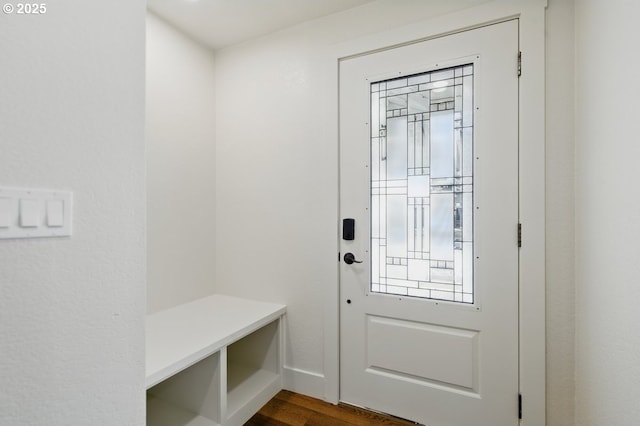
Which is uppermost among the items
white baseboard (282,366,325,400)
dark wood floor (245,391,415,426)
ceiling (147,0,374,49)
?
ceiling (147,0,374,49)

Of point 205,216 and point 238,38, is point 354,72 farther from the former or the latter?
point 205,216

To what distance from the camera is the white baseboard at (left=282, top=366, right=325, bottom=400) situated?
196cm

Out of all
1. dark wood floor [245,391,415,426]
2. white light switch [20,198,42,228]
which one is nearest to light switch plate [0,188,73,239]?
white light switch [20,198,42,228]

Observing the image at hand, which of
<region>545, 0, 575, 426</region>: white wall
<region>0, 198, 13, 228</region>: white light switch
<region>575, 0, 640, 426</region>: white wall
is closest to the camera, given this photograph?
<region>0, 198, 13, 228</region>: white light switch

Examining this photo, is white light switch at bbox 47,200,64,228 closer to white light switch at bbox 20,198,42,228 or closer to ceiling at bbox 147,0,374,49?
white light switch at bbox 20,198,42,228

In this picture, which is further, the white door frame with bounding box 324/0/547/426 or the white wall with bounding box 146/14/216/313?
the white wall with bounding box 146/14/216/313

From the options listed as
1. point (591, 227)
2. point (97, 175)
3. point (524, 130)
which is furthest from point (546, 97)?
point (97, 175)

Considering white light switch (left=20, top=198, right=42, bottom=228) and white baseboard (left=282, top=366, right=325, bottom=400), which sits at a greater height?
white light switch (left=20, top=198, right=42, bottom=228)

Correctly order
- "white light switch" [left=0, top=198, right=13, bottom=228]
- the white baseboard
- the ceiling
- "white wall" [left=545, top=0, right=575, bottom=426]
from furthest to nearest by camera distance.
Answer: the white baseboard < the ceiling < "white wall" [left=545, top=0, right=575, bottom=426] < "white light switch" [left=0, top=198, right=13, bottom=228]

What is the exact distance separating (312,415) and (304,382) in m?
0.24

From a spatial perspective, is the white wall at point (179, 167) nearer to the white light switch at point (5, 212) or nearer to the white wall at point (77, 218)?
the white wall at point (77, 218)

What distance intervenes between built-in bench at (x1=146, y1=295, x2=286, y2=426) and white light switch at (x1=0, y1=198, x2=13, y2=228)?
2.82 feet

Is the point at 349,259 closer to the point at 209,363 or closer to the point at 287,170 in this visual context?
the point at 287,170

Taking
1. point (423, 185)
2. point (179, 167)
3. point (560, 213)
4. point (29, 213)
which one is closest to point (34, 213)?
point (29, 213)
